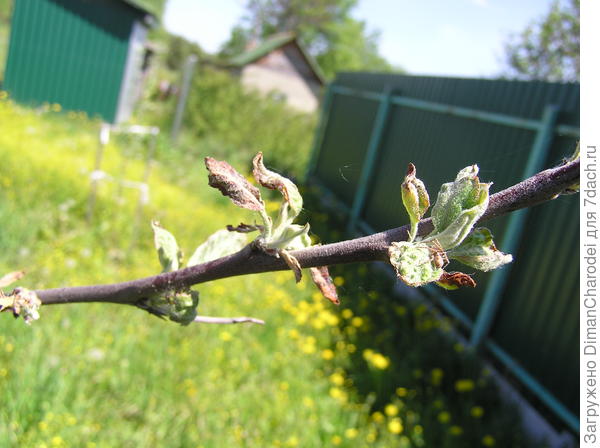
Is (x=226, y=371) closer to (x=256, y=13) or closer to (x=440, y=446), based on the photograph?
(x=440, y=446)

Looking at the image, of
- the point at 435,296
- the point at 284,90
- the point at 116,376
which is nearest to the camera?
the point at 116,376

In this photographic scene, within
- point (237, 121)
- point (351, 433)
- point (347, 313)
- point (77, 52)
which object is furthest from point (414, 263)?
point (237, 121)

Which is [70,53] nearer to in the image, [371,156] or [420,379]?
[371,156]

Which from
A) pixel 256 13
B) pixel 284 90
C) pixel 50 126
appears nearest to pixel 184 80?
pixel 50 126

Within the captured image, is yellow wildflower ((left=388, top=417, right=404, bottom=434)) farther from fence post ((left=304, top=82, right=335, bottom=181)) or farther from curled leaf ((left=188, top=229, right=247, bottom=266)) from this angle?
fence post ((left=304, top=82, right=335, bottom=181))

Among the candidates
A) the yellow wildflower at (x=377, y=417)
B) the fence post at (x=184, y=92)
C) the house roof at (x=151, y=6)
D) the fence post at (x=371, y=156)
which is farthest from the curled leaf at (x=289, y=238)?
the fence post at (x=184, y=92)
